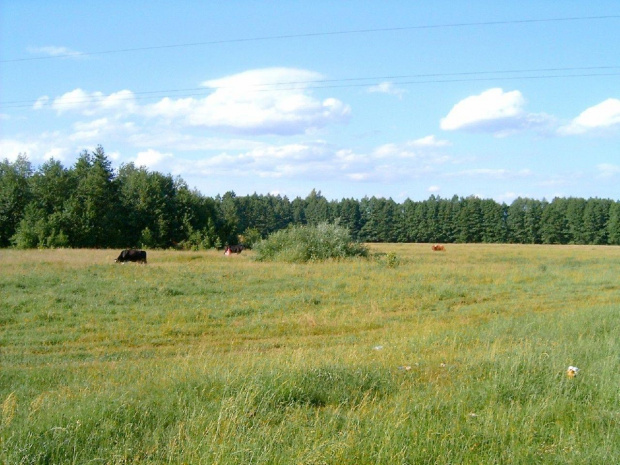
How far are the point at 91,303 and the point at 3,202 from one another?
50238 millimetres

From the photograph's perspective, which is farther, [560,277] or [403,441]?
[560,277]

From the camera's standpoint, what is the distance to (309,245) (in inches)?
1377

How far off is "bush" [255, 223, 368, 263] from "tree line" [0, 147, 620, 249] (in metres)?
3.14

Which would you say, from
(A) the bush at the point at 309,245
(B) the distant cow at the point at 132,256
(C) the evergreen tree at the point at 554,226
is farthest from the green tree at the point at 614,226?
(B) the distant cow at the point at 132,256

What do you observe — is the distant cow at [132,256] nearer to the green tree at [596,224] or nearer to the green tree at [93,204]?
the green tree at [93,204]

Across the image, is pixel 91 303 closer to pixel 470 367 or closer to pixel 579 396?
pixel 470 367

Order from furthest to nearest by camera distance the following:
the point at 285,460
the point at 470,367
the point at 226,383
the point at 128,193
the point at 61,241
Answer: the point at 128,193 → the point at 61,241 → the point at 470,367 → the point at 226,383 → the point at 285,460

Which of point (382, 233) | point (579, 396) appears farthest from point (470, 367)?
point (382, 233)

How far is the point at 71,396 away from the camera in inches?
249

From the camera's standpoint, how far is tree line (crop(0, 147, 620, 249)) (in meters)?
58.2

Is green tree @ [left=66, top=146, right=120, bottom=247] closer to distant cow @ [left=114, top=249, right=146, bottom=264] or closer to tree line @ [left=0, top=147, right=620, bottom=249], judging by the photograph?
tree line @ [left=0, top=147, right=620, bottom=249]

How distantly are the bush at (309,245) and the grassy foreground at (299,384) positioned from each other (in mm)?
18053

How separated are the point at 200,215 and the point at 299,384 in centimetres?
6648

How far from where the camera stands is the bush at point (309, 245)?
34344 millimetres
